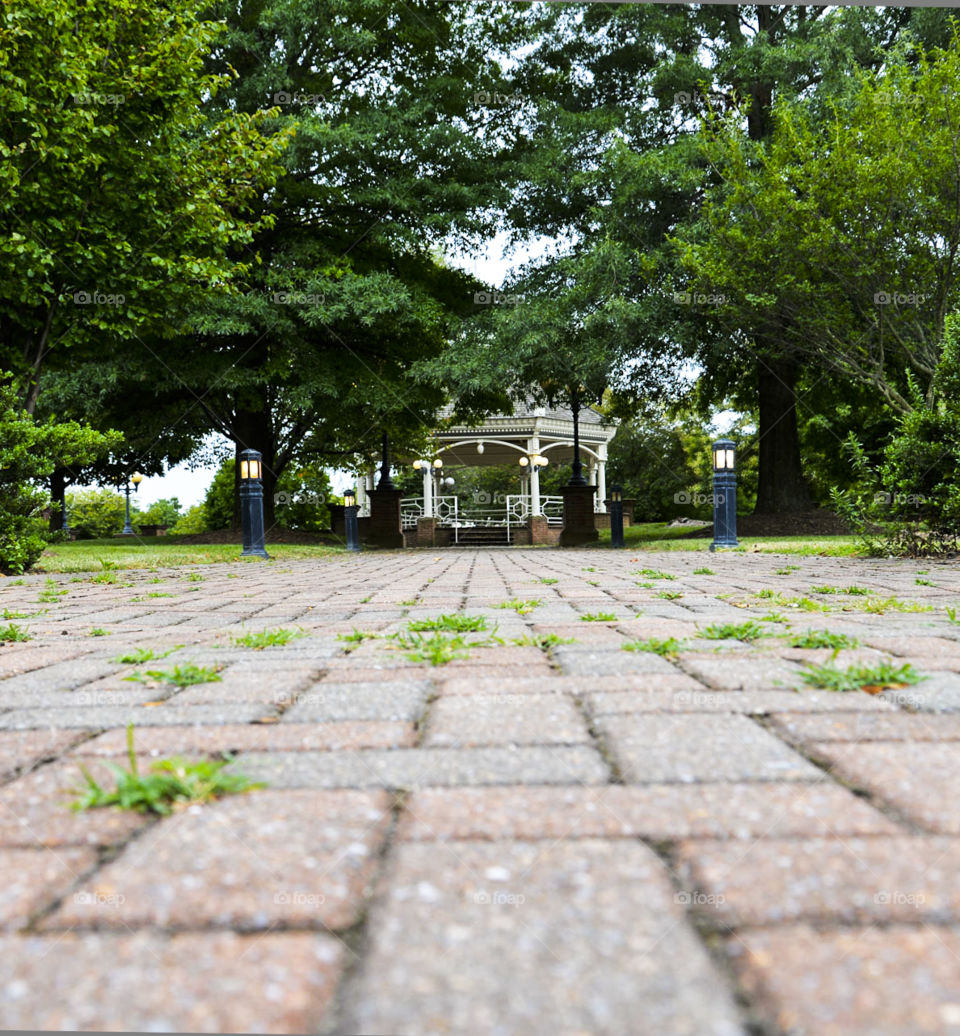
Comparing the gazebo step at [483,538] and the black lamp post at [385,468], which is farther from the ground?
the black lamp post at [385,468]

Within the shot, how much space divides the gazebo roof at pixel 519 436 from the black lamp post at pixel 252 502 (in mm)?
12086

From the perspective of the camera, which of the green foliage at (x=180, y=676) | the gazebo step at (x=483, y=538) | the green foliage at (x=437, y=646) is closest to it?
the green foliage at (x=180, y=676)

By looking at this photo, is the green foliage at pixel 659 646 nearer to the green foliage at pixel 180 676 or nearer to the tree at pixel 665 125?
the green foliage at pixel 180 676

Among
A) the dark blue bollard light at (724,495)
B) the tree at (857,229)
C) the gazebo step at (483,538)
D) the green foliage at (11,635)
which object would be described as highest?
the tree at (857,229)

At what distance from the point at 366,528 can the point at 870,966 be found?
2076cm

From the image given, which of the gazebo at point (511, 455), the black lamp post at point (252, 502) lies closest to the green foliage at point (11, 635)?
the black lamp post at point (252, 502)

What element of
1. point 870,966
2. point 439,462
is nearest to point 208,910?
point 870,966

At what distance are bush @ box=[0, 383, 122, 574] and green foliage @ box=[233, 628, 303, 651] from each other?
6.00m

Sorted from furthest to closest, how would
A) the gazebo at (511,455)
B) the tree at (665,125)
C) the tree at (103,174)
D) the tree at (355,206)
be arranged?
the gazebo at (511,455) → the tree at (355,206) → the tree at (665,125) → the tree at (103,174)

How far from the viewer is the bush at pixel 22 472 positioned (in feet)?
26.7

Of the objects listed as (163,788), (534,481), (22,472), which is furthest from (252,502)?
(534,481)

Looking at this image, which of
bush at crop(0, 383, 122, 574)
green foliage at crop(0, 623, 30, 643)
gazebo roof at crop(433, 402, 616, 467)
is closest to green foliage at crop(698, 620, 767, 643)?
green foliage at crop(0, 623, 30, 643)

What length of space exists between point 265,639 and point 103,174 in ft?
28.7

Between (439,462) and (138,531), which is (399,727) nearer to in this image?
(439,462)
